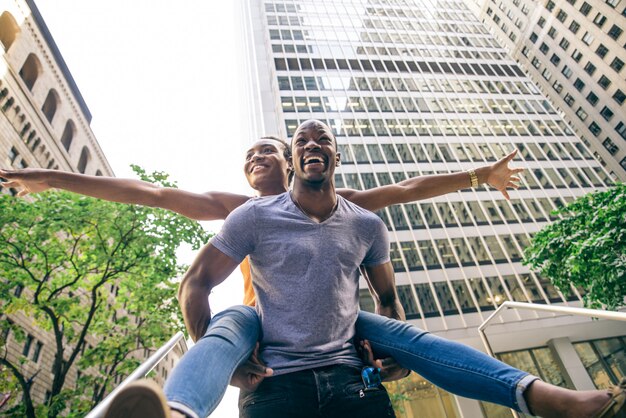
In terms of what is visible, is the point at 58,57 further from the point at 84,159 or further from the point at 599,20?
the point at 599,20

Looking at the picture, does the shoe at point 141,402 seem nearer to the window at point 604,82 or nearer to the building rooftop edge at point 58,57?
the building rooftop edge at point 58,57

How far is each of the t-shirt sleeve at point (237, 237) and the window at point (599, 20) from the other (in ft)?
203

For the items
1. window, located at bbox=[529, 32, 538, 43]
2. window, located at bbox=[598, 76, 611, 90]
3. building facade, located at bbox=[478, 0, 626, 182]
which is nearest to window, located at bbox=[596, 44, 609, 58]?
building facade, located at bbox=[478, 0, 626, 182]

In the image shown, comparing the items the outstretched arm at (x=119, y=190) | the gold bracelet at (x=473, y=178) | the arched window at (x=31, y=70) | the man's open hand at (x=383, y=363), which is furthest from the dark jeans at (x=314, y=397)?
the arched window at (x=31, y=70)

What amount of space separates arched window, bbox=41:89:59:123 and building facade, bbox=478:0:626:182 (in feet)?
199

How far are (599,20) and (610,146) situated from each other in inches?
655

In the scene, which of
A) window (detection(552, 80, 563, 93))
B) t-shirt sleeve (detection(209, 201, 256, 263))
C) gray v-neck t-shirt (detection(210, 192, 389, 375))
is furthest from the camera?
window (detection(552, 80, 563, 93))

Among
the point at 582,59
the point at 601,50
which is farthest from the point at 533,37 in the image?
the point at 601,50

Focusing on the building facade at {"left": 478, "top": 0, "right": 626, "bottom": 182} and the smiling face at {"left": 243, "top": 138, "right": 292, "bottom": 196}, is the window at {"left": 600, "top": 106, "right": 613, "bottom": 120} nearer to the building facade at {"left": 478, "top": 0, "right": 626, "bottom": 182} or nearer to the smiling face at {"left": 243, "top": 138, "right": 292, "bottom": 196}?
the building facade at {"left": 478, "top": 0, "right": 626, "bottom": 182}

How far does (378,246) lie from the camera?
2156 millimetres

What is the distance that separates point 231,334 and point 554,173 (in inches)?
1677

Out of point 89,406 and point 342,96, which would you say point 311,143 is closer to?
point 89,406

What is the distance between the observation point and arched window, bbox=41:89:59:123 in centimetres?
2488

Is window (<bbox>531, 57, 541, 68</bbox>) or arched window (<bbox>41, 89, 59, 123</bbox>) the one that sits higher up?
arched window (<bbox>41, 89, 59, 123</bbox>)
